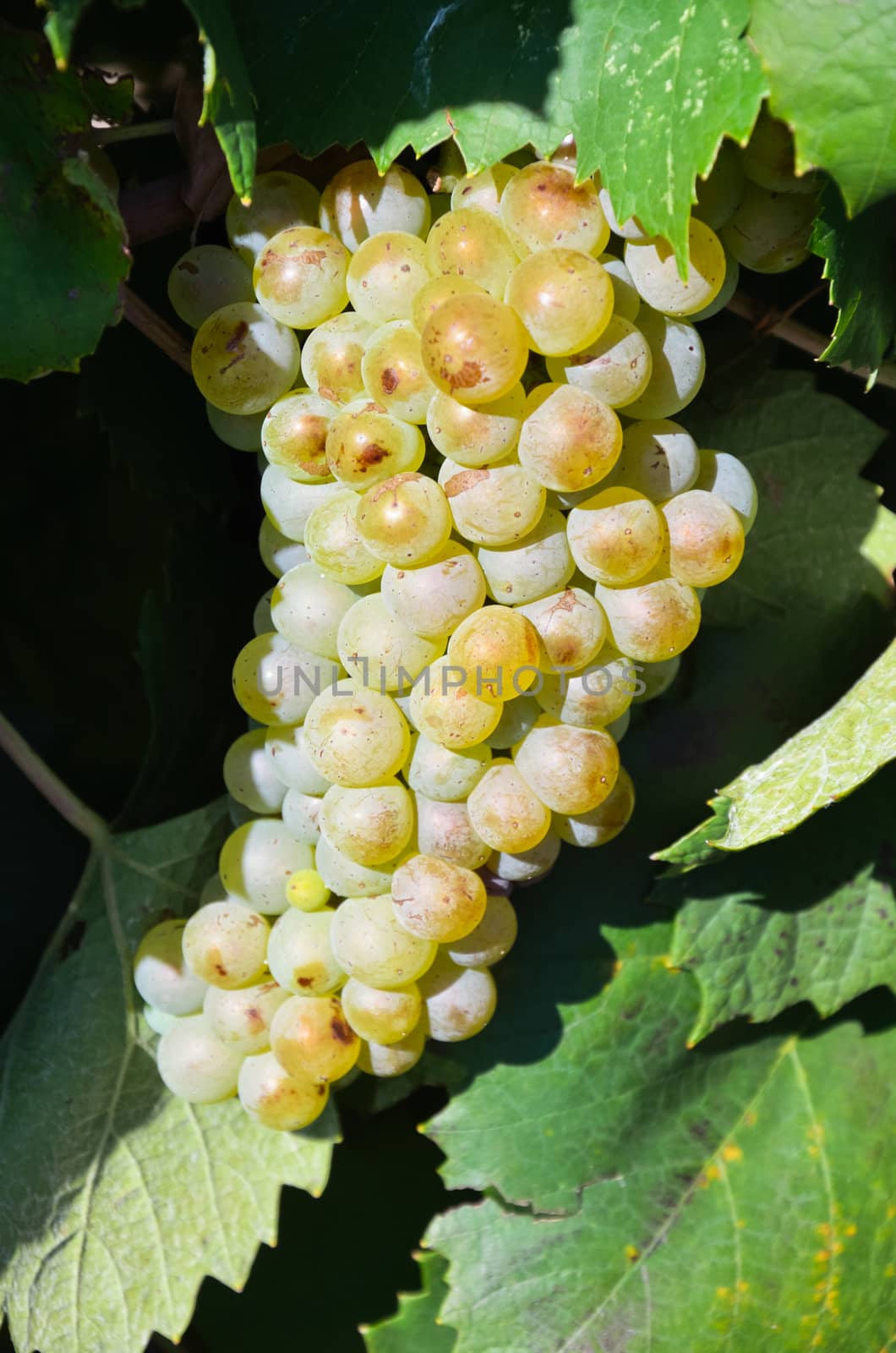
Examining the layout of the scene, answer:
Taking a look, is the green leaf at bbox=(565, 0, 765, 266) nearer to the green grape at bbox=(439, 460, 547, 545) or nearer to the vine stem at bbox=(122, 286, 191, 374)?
the green grape at bbox=(439, 460, 547, 545)

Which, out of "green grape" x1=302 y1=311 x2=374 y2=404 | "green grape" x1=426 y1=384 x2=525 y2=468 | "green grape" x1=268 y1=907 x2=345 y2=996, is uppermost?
"green grape" x1=302 y1=311 x2=374 y2=404

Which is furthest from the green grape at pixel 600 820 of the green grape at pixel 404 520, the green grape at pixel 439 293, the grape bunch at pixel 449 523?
the green grape at pixel 439 293

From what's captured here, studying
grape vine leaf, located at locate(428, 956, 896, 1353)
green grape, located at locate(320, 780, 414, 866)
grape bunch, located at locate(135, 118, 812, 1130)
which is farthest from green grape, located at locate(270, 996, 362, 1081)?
grape vine leaf, located at locate(428, 956, 896, 1353)

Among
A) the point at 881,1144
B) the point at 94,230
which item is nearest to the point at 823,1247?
the point at 881,1144

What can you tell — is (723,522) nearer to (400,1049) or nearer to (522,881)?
(522,881)

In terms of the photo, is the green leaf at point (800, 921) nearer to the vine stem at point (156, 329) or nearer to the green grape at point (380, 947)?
the green grape at point (380, 947)
